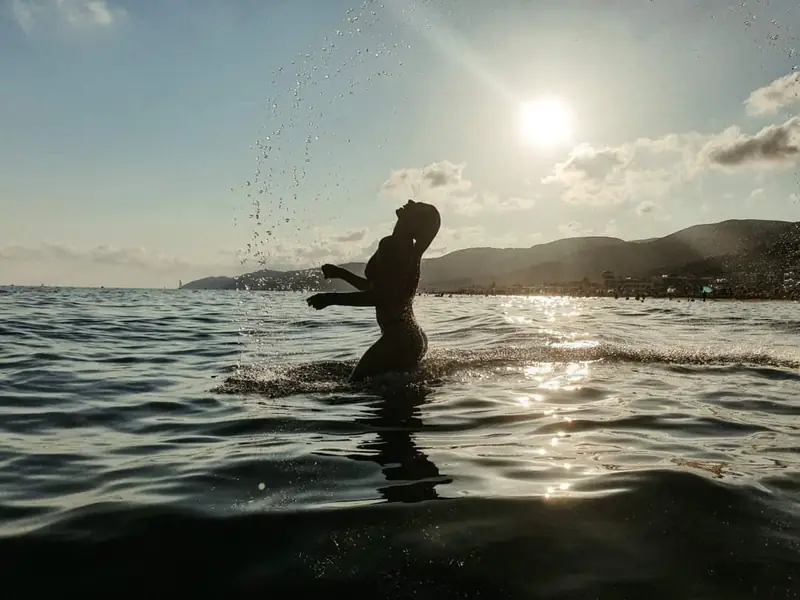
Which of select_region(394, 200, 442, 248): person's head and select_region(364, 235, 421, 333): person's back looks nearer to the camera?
select_region(364, 235, 421, 333): person's back

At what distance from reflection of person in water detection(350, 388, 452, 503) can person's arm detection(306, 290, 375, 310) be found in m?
1.69

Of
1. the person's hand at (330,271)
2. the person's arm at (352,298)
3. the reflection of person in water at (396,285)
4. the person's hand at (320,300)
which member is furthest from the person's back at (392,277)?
the person's hand at (320,300)

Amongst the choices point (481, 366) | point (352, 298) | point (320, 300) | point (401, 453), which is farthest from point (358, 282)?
point (401, 453)

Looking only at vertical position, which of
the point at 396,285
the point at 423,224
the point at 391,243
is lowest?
the point at 396,285

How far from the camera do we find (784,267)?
151875mm

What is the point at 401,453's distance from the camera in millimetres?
5496

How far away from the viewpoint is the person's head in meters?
9.74

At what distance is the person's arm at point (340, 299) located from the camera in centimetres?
888

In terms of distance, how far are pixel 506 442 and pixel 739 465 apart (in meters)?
1.96

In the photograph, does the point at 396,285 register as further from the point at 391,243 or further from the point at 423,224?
the point at 423,224

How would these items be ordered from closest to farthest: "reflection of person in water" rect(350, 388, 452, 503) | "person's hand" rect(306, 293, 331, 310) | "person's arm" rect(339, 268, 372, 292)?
1. "reflection of person in water" rect(350, 388, 452, 503)
2. "person's hand" rect(306, 293, 331, 310)
3. "person's arm" rect(339, 268, 372, 292)

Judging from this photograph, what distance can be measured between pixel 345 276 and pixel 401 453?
4.68m

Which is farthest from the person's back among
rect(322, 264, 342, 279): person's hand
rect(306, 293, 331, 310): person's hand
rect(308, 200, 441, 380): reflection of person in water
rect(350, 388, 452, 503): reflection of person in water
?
rect(350, 388, 452, 503): reflection of person in water

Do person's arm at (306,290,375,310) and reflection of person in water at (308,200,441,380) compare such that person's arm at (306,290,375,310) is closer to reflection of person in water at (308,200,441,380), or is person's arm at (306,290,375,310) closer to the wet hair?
reflection of person in water at (308,200,441,380)
